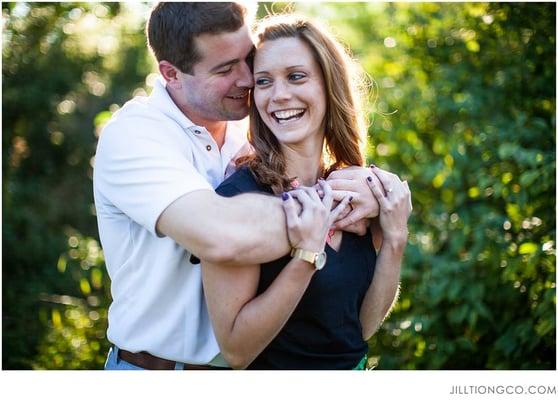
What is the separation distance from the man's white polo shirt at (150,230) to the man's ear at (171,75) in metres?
0.16

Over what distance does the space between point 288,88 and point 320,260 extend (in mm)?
681

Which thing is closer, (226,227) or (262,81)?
(226,227)

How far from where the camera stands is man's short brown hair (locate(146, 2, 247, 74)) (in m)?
2.87

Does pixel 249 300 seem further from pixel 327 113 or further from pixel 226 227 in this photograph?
pixel 327 113

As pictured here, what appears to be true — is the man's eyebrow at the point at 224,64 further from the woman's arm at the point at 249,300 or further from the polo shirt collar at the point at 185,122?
the woman's arm at the point at 249,300

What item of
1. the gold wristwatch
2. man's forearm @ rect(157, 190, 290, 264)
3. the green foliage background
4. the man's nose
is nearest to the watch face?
the gold wristwatch

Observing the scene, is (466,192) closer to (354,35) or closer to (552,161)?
(552,161)

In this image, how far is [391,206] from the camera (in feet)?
9.14

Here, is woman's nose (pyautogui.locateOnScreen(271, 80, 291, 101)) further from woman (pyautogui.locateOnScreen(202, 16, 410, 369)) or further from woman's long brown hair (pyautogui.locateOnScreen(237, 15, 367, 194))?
woman's long brown hair (pyautogui.locateOnScreen(237, 15, 367, 194))

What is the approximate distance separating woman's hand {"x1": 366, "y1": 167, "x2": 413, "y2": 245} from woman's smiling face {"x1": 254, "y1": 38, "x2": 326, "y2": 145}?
33 centimetres

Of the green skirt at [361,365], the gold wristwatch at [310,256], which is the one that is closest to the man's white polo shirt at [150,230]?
the gold wristwatch at [310,256]

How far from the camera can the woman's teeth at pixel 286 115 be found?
2773 mm

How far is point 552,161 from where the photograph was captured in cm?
425

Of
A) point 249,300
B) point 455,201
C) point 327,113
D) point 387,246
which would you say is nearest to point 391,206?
point 387,246
